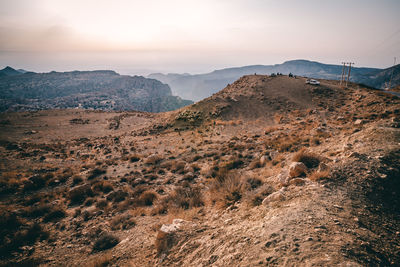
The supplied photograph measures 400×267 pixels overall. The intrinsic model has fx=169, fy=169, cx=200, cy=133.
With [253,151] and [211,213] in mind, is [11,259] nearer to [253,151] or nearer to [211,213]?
[211,213]

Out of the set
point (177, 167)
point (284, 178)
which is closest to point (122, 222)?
point (177, 167)

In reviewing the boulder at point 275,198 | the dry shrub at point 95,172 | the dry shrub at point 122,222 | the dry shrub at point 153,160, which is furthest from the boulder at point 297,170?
the dry shrub at point 95,172

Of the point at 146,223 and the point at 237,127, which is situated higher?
the point at 237,127

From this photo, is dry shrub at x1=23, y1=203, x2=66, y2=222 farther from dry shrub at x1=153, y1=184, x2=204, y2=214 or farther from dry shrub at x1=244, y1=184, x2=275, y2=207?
dry shrub at x1=244, y1=184, x2=275, y2=207

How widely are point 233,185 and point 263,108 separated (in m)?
24.1

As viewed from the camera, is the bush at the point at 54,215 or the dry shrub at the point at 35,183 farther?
the dry shrub at the point at 35,183

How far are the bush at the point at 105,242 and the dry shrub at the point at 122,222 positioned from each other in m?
0.65

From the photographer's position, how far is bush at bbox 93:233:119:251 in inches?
233

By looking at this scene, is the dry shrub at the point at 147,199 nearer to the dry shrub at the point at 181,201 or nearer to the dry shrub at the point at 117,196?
the dry shrub at the point at 181,201

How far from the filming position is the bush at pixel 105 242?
19.4 ft

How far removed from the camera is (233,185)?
7.43 meters

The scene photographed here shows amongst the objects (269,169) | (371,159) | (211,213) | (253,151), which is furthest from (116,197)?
(371,159)

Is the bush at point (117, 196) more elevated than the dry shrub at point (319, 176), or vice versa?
the dry shrub at point (319, 176)

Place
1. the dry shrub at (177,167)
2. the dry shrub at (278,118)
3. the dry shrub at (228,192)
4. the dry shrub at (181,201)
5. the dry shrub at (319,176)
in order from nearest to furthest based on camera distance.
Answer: the dry shrub at (319,176) → the dry shrub at (228,192) → the dry shrub at (181,201) → the dry shrub at (177,167) → the dry shrub at (278,118)
